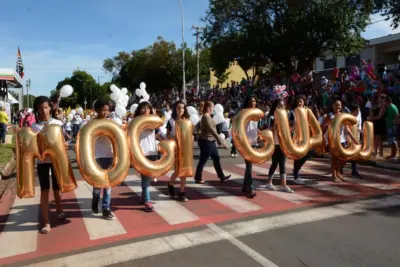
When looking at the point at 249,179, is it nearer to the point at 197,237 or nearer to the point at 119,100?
the point at 197,237

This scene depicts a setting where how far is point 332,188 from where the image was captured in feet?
22.1

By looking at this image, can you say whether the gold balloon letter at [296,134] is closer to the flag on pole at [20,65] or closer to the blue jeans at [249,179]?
the blue jeans at [249,179]

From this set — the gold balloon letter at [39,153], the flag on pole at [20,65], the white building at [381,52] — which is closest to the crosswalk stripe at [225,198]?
the gold balloon letter at [39,153]

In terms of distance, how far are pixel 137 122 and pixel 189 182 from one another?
265cm

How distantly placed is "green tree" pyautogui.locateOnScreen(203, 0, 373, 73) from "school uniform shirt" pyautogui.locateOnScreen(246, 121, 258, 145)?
758 inches

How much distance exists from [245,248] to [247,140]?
2.24 meters

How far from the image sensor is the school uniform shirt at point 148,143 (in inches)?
210

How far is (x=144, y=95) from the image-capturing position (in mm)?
12492

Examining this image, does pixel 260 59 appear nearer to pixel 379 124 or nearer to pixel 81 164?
pixel 379 124

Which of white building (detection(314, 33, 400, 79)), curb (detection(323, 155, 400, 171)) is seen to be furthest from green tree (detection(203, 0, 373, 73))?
curb (detection(323, 155, 400, 171))

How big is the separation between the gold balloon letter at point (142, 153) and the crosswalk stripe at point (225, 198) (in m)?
1.22

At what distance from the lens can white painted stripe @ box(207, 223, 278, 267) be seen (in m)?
3.61

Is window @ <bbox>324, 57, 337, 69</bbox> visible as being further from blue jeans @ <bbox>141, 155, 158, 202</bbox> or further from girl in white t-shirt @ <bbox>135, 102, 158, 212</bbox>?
blue jeans @ <bbox>141, 155, 158, 202</bbox>

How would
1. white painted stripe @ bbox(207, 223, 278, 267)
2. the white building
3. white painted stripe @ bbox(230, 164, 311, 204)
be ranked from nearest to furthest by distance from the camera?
white painted stripe @ bbox(207, 223, 278, 267)
white painted stripe @ bbox(230, 164, 311, 204)
the white building
